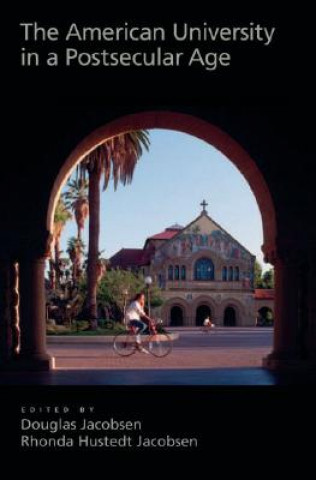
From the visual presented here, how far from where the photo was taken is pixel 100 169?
2812 cm

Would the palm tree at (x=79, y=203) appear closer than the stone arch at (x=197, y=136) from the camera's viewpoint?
No

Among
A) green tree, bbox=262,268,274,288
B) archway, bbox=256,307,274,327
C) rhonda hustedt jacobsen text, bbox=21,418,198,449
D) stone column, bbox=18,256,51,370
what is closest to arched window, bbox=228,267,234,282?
archway, bbox=256,307,274,327

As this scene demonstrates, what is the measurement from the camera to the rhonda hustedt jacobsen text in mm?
5430

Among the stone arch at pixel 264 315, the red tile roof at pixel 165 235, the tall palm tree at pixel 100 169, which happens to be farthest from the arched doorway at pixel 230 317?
the tall palm tree at pixel 100 169

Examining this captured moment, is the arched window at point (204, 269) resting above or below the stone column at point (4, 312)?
above

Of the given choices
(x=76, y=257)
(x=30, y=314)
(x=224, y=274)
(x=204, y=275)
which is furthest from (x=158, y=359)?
(x=224, y=274)

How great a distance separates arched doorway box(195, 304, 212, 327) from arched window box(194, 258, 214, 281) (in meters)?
3.10

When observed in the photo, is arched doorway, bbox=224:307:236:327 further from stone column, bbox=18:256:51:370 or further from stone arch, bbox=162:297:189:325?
stone column, bbox=18:256:51:370

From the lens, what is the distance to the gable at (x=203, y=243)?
207 ft

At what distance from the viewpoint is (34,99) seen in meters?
8.92

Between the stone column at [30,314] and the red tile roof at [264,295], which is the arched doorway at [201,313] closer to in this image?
the red tile roof at [264,295]

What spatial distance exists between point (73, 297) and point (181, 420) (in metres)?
25.4

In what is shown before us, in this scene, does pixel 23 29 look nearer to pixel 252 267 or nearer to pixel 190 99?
pixel 190 99

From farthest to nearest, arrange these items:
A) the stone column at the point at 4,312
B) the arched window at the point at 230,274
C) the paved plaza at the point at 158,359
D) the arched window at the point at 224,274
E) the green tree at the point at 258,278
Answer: the green tree at the point at 258,278 < the arched window at the point at 230,274 < the arched window at the point at 224,274 < the paved plaza at the point at 158,359 < the stone column at the point at 4,312
